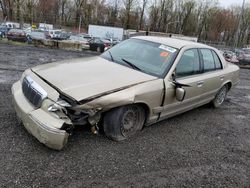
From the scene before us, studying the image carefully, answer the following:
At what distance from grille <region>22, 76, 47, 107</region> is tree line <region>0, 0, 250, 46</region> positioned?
6266cm

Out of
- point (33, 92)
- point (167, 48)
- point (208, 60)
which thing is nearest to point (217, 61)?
point (208, 60)

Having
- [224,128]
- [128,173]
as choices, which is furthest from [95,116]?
[224,128]

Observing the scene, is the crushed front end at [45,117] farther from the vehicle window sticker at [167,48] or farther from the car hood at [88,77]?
the vehicle window sticker at [167,48]

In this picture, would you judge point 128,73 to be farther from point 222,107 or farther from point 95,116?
point 222,107

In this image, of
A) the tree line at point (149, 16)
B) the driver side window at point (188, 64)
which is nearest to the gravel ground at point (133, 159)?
the driver side window at point (188, 64)

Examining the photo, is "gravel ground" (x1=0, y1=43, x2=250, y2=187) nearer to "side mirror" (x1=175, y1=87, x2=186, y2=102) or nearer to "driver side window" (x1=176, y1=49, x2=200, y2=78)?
"side mirror" (x1=175, y1=87, x2=186, y2=102)

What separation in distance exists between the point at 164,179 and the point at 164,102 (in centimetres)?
138

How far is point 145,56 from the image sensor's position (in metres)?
4.31

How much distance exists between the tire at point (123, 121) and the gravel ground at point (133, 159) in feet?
0.42

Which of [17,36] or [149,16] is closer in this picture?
[17,36]

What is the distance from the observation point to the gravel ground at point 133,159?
2.78 meters

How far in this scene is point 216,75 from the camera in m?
5.21

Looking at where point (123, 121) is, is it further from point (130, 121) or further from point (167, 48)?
point (167, 48)

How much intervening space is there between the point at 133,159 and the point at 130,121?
0.66m
